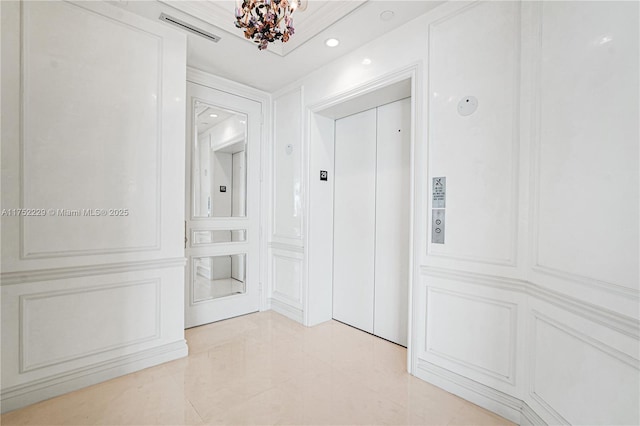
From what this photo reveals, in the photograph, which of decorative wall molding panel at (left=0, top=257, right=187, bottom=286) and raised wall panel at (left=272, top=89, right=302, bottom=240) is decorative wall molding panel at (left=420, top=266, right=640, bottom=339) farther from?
decorative wall molding panel at (left=0, top=257, right=187, bottom=286)

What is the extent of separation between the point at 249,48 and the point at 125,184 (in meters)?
1.69

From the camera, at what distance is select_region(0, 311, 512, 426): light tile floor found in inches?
77.0

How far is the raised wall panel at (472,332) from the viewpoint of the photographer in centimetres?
199

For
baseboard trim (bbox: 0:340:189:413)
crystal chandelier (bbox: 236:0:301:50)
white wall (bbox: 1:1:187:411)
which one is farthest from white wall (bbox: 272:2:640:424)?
baseboard trim (bbox: 0:340:189:413)

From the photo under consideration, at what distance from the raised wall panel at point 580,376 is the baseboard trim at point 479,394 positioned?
6.2 inches

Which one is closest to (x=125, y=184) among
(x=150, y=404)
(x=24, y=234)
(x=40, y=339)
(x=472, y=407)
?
(x=24, y=234)

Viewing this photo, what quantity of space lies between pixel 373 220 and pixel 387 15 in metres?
1.88

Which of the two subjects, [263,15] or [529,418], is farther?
[529,418]

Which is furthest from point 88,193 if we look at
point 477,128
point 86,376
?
point 477,128

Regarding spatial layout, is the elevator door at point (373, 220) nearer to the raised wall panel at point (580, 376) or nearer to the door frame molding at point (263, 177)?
the door frame molding at point (263, 177)

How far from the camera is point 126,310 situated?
247 centimetres

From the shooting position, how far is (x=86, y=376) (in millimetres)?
2279

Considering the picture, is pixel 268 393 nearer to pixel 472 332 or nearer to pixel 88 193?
pixel 472 332

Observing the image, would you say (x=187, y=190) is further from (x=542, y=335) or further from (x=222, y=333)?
(x=542, y=335)
